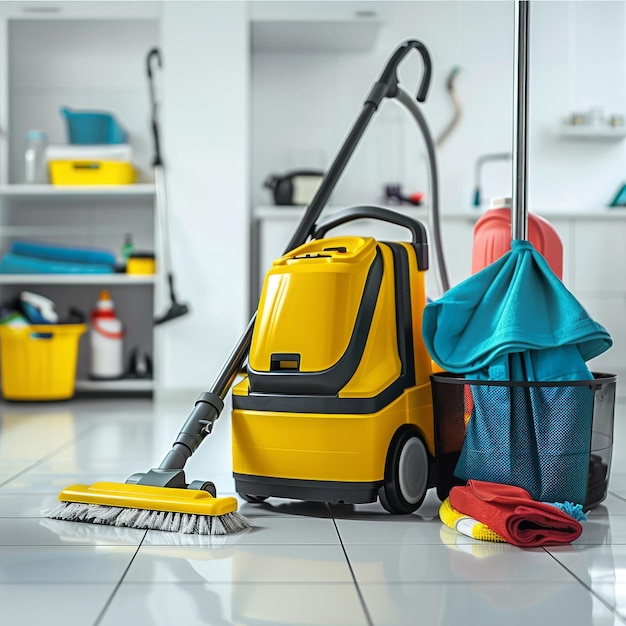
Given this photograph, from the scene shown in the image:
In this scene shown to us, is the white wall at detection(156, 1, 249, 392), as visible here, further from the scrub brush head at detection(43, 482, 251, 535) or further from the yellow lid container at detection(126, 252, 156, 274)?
the scrub brush head at detection(43, 482, 251, 535)

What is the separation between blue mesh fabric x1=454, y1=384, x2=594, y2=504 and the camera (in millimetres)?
1431

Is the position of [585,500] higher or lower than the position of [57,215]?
lower

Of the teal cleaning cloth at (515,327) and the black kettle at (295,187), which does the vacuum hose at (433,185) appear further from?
the black kettle at (295,187)

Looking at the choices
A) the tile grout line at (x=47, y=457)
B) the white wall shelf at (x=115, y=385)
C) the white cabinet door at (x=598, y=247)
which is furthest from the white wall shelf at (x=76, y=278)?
the white cabinet door at (x=598, y=247)

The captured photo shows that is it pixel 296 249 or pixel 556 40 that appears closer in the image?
pixel 296 249

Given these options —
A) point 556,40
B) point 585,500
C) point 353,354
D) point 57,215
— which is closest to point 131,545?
point 353,354

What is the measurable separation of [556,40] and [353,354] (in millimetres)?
3297

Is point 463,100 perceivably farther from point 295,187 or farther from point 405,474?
point 405,474

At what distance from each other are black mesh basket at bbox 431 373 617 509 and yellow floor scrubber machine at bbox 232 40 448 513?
0.11m

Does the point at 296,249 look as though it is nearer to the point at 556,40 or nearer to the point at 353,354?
the point at 353,354

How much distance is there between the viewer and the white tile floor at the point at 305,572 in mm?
1011

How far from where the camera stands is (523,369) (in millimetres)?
1474

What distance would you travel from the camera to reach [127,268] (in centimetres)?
378

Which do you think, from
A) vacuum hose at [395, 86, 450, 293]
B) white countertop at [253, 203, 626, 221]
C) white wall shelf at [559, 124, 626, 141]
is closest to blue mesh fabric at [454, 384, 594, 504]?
vacuum hose at [395, 86, 450, 293]
